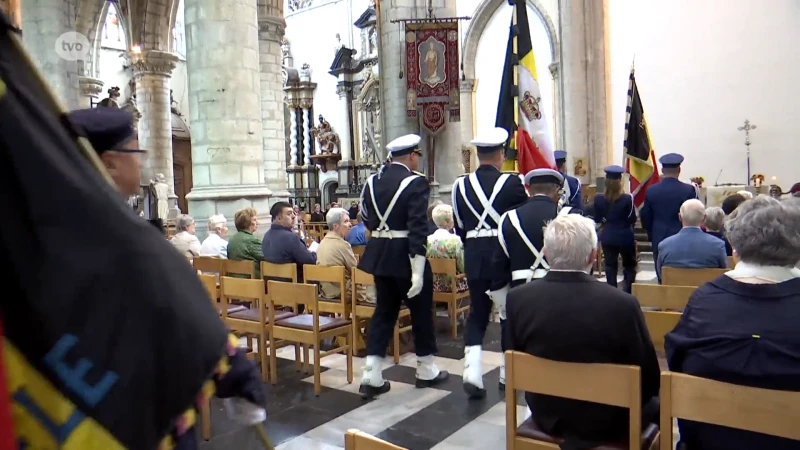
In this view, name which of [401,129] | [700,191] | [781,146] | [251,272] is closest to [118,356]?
[251,272]

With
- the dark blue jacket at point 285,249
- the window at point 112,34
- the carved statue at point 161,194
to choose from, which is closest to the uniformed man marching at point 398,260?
the dark blue jacket at point 285,249

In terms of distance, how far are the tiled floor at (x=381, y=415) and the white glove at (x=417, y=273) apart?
0.75m

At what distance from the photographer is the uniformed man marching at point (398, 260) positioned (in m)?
4.39

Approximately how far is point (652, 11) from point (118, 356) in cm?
1745

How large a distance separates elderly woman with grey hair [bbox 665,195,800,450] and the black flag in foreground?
1.82 m

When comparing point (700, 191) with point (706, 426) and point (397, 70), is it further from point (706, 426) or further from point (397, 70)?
point (706, 426)

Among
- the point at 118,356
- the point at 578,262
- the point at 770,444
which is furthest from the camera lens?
the point at 578,262

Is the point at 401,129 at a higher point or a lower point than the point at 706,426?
higher

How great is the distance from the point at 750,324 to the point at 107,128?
2017 millimetres

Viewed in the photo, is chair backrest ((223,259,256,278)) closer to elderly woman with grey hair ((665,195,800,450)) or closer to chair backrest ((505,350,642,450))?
chair backrest ((505,350,642,450))

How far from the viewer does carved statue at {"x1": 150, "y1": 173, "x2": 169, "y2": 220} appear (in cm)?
1441

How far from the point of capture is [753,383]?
1.99 meters

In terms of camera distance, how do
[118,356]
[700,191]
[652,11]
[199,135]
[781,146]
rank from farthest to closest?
[652,11] → [781,146] → [700,191] → [199,135] → [118,356]

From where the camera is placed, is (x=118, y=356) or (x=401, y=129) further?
(x=401, y=129)
